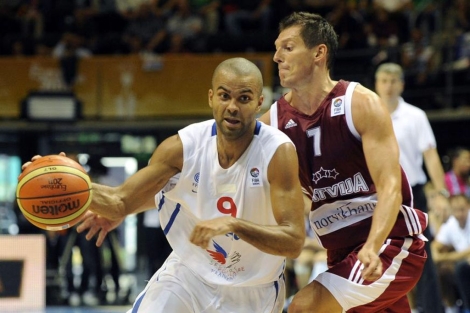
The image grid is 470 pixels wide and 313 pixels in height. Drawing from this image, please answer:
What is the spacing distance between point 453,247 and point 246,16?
7550 mm

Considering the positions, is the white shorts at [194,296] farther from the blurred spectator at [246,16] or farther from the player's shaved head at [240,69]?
the blurred spectator at [246,16]

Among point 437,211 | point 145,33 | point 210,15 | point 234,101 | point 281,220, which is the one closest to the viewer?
point 281,220

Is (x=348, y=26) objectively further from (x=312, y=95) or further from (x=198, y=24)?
(x=312, y=95)

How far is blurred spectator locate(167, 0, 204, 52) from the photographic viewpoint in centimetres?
1463

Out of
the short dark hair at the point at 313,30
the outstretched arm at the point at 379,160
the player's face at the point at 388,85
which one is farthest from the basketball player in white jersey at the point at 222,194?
the player's face at the point at 388,85

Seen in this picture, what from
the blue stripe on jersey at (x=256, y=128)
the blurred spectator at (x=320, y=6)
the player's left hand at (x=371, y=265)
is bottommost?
the player's left hand at (x=371, y=265)

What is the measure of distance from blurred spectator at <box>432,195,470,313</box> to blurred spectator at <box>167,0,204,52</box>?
6911mm

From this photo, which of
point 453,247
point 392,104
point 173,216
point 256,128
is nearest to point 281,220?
point 256,128

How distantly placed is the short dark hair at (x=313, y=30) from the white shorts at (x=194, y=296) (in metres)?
1.40

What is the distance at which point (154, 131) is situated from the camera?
14.8 metres

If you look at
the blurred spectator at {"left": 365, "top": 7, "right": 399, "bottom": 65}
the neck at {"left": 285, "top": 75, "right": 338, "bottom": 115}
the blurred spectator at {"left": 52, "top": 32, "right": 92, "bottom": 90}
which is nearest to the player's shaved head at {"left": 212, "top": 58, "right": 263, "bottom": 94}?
the neck at {"left": 285, "top": 75, "right": 338, "bottom": 115}

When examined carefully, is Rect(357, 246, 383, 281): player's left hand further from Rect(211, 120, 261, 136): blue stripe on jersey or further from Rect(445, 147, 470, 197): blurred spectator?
Rect(445, 147, 470, 197): blurred spectator

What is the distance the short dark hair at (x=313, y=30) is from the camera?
4.62 m

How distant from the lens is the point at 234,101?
13.4 feet
